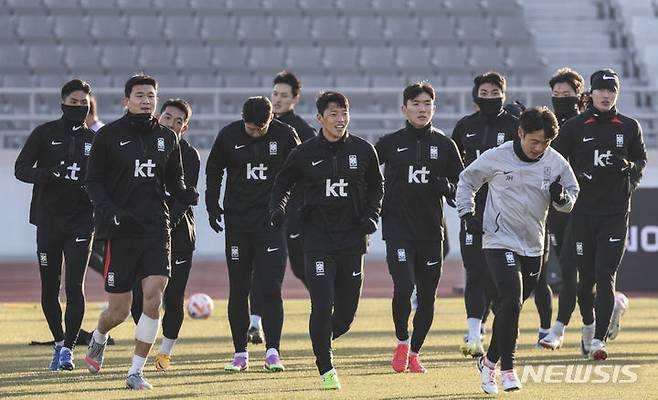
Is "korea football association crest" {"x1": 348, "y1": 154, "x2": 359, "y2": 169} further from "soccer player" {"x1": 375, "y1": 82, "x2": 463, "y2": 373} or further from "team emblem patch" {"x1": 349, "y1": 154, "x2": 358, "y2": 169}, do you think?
"soccer player" {"x1": 375, "y1": 82, "x2": 463, "y2": 373}

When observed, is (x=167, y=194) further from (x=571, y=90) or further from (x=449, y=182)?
(x=571, y=90)

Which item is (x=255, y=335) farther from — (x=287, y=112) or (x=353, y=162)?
(x=353, y=162)

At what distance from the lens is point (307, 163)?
9.38 meters

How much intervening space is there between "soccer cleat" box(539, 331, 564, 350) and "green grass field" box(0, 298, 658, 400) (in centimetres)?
13

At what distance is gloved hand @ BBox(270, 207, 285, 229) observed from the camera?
925cm

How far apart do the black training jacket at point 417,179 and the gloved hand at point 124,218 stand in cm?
220

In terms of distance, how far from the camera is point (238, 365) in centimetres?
1031

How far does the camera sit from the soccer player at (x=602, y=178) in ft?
36.3

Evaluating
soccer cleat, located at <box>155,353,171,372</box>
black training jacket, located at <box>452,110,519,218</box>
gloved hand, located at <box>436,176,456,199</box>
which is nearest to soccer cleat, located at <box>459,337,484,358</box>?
gloved hand, located at <box>436,176,456,199</box>

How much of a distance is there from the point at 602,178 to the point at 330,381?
334cm

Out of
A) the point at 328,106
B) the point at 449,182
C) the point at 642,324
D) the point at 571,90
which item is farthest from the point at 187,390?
the point at 642,324

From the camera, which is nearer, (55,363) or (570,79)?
Result: (55,363)

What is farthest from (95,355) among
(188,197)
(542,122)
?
(542,122)

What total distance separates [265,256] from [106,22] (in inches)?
756
